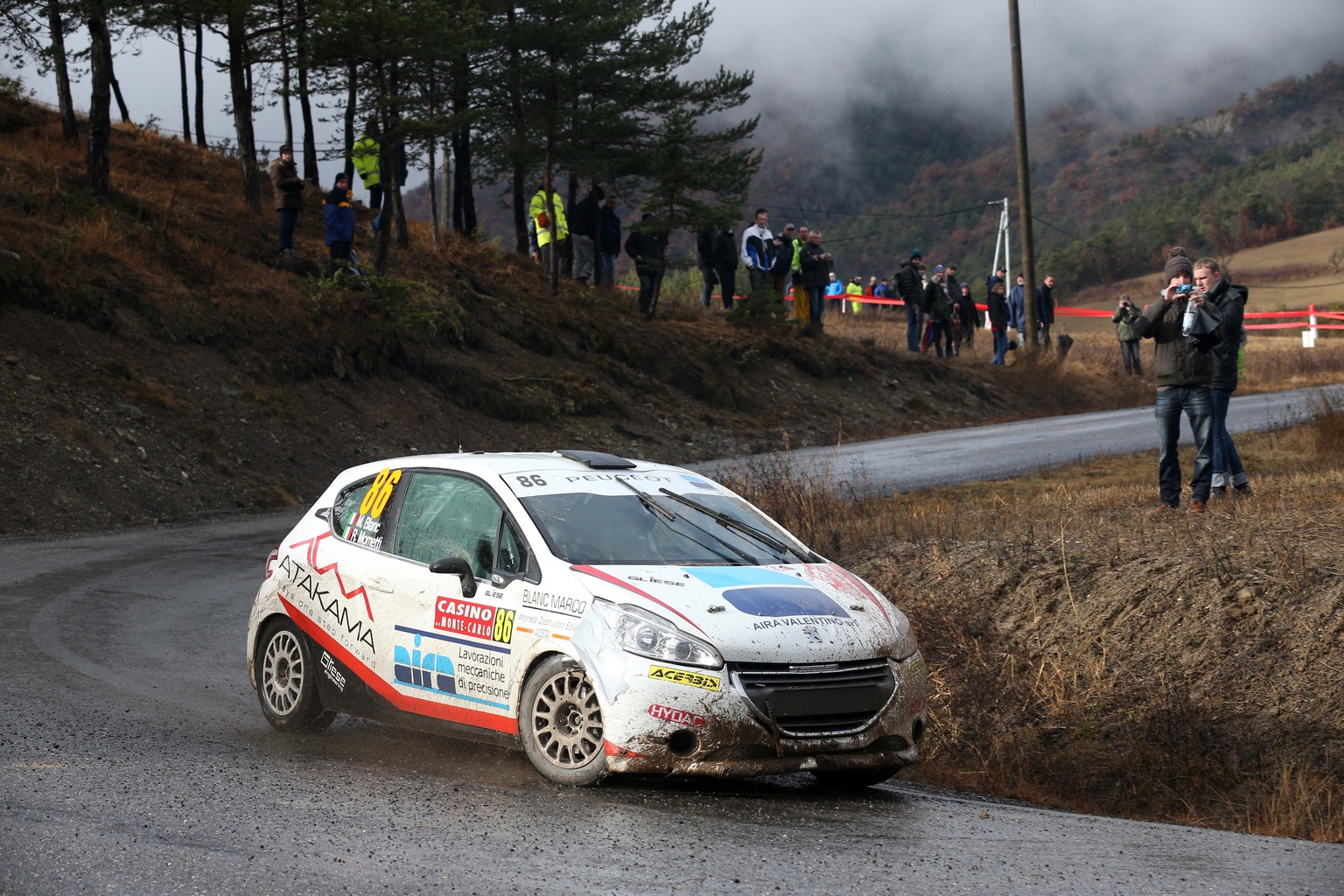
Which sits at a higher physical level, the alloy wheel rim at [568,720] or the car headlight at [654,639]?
the car headlight at [654,639]

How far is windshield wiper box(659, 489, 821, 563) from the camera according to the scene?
7.77 meters

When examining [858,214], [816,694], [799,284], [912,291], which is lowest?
[816,694]

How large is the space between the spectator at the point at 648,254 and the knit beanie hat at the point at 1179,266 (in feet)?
64.7

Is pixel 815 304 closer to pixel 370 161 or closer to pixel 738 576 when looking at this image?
pixel 370 161

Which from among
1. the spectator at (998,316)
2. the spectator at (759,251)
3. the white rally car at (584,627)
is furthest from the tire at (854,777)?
the spectator at (998,316)

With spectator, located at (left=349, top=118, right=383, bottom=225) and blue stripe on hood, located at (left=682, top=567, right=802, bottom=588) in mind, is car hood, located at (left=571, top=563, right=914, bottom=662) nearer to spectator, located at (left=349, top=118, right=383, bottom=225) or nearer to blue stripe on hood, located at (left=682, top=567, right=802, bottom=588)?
blue stripe on hood, located at (left=682, top=567, right=802, bottom=588)

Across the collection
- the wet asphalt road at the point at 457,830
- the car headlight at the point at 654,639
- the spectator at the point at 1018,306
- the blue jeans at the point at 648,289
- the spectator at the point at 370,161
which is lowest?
the wet asphalt road at the point at 457,830

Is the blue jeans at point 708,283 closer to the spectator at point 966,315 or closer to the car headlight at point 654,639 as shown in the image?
the spectator at point 966,315

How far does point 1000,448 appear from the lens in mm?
22562

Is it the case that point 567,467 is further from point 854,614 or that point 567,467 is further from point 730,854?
point 730,854

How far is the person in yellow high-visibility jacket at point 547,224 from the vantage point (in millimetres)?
31719

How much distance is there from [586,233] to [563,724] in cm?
2738

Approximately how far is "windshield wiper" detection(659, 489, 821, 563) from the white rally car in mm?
17

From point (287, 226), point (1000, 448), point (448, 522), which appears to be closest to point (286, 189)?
point (287, 226)
